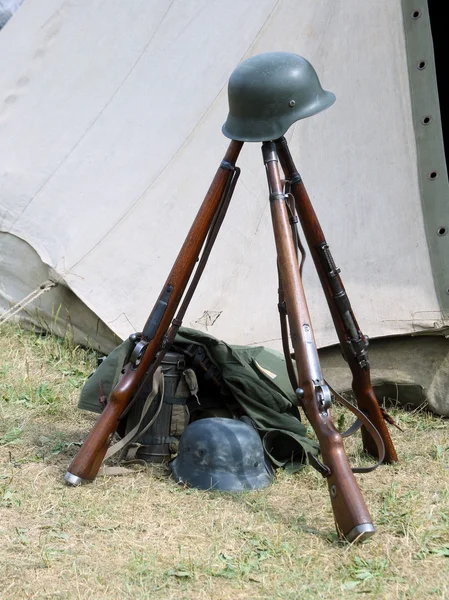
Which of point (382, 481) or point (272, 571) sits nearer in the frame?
point (272, 571)

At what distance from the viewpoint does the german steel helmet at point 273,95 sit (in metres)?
2.47

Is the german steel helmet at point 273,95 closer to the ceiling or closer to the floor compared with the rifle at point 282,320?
closer to the ceiling

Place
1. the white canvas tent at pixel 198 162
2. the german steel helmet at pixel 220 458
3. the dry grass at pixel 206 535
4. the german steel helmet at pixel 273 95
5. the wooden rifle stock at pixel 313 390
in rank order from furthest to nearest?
the white canvas tent at pixel 198 162 → the german steel helmet at pixel 220 458 → the german steel helmet at pixel 273 95 → the wooden rifle stock at pixel 313 390 → the dry grass at pixel 206 535

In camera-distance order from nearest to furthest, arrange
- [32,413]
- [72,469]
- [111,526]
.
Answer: [111,526], [72,469], [32,413]

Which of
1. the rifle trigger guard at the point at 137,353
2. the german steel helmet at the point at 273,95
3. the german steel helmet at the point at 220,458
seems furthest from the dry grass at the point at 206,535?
the german steel helmet at the point at 273,95

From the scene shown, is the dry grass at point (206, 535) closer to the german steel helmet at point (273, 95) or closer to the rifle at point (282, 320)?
the rifle at point (282, 320)

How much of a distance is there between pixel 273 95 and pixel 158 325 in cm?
77

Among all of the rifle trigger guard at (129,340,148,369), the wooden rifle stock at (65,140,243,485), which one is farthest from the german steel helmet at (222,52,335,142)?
the rifle trigger guard at (129,340,148,369)

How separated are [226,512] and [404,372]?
4.30ft

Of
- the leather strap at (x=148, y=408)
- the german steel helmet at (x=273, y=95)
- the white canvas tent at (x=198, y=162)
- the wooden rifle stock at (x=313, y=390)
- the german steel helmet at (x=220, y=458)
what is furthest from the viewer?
Result: the white canvas tent at (x=198, y=162)

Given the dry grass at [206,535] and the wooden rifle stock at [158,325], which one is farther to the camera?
the wooden rifle stock at [158,325]

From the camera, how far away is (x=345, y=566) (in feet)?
6.77

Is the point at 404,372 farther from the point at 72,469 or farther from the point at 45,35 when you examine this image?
the point at 45,35

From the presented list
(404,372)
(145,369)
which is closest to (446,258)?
(404,372)
